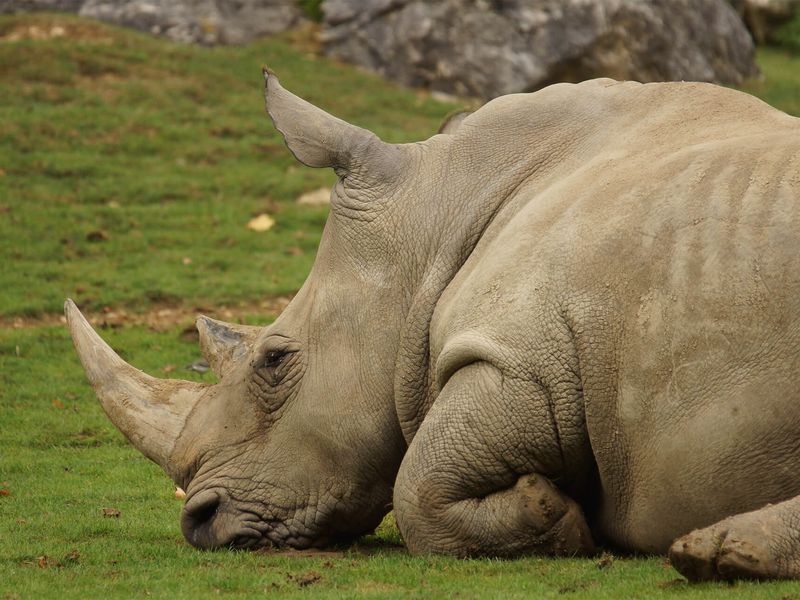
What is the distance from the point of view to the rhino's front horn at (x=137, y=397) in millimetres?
7238

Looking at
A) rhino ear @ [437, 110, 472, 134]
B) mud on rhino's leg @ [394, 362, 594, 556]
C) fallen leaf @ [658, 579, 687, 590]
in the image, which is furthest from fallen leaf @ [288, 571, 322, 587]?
rhino ear @ [437, 110, 472, 134]

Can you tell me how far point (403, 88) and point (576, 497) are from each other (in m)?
15.8

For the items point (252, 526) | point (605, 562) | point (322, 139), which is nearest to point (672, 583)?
point (605, 562)

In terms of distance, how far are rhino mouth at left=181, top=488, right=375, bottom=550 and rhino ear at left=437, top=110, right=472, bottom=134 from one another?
1.94 m

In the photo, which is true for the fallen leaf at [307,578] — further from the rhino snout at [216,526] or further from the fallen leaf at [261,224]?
the fallen leaf at [261,224]

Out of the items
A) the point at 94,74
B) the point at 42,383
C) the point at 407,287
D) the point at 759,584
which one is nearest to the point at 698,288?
the point at 759,584

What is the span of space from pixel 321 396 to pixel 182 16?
16.5m

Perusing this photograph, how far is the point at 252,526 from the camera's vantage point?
6.95 metres

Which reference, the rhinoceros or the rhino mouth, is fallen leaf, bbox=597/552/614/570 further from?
the rhino mouth

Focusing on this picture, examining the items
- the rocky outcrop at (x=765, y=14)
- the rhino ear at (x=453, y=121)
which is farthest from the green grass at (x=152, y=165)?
the rocky outcrop at (x=765, y=14)

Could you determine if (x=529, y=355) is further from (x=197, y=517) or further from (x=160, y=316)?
(x=160, y=316)

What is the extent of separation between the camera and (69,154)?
58.4 feet

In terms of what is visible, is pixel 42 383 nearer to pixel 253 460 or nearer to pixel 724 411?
pixel 253 460

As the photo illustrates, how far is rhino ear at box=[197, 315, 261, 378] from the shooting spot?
733 cm
